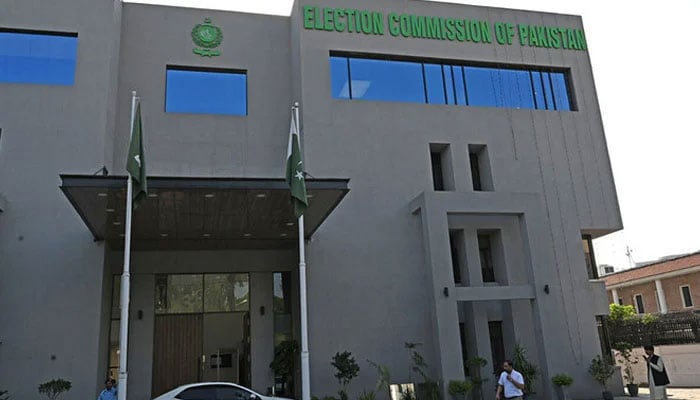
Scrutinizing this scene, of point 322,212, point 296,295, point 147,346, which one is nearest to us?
point 322,212

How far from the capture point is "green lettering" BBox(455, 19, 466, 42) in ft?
71.6

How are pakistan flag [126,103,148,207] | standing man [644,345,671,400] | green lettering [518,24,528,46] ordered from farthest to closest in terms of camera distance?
1. green lettering [518,24,528,46]
2. standing man [644,345,671,400]
3. pakistan flag [126,103,148,207]

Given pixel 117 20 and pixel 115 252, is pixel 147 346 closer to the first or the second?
pixel 115 252

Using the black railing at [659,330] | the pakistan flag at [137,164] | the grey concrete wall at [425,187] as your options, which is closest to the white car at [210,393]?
the pakistan flag at [137,164]

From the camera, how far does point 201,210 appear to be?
15.3 meters

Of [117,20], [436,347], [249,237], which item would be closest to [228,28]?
[117,20]

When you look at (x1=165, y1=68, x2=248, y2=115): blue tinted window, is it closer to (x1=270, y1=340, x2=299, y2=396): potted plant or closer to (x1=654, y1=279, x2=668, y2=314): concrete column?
(x1=270, y1=340, x2=299, y2=396): potted plant

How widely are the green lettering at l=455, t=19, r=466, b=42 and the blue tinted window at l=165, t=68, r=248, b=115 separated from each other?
816cm

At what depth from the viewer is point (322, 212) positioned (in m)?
16.2

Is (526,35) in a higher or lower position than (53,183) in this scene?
higher

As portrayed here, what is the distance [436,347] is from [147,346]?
29.7 feet

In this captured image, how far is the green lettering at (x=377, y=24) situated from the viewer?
21.1 m

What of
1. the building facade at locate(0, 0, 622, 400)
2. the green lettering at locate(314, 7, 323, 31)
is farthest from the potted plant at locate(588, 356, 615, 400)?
the green lettering at locate(314, 7, 323, 31)

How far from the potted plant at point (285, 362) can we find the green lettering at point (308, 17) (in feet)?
35.5
